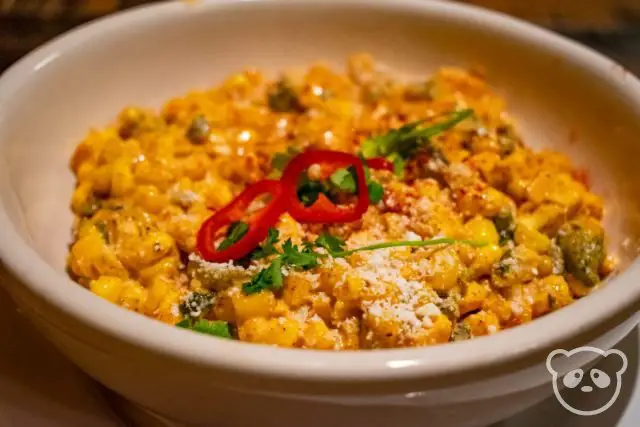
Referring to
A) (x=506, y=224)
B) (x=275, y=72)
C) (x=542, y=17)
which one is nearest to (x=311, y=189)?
(x=506, y=224)

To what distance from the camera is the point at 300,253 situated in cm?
119

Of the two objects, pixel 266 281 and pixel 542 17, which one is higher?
pixel 266 281

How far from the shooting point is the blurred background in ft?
7.39

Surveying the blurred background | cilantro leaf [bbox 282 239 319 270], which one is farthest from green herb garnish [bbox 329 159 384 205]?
the blurred background

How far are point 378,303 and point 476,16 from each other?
3.19ft

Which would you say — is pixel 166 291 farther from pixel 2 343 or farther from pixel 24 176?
pixel 24 176

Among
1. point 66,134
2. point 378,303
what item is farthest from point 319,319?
point 66,134

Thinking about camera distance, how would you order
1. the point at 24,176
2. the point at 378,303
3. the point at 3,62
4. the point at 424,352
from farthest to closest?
the point at 3,62
the point at 24,176
the point at 378,303
the point at 424,352

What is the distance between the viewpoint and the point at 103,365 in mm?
948

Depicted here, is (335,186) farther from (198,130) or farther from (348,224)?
(198,130)

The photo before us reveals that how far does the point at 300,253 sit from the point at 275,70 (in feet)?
2.60

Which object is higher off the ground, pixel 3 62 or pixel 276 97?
pixel 276 97

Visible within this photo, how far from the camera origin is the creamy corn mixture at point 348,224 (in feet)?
3.76

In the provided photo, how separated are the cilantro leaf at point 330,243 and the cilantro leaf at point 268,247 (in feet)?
0.23
